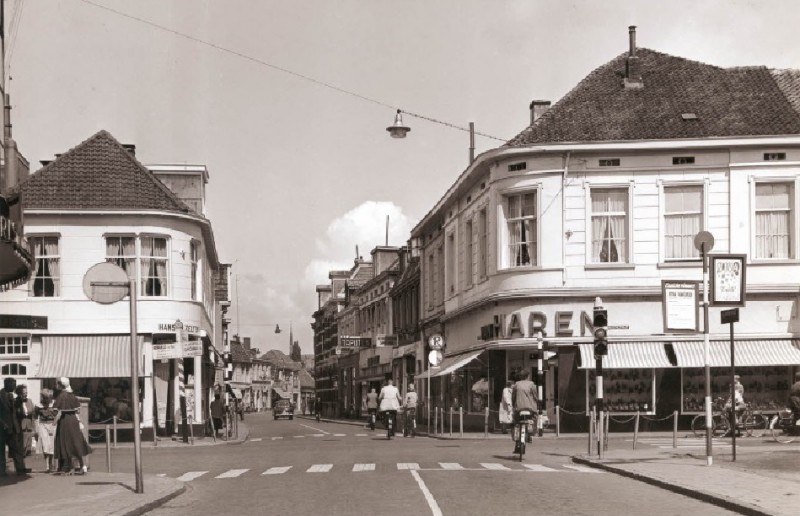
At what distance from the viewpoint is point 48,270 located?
39.4 m

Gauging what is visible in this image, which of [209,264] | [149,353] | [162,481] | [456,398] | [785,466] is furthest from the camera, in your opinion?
[209,264]

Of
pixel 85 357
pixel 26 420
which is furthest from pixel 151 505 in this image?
pixel 85 357

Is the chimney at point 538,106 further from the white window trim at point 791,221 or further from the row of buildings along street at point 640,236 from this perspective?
the white window trim at point 791,221

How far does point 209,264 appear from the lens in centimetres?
5366

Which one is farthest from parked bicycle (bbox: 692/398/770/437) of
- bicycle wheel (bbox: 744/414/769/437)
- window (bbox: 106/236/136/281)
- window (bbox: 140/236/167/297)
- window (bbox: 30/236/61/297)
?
window (bbox: 30/236/61/297)

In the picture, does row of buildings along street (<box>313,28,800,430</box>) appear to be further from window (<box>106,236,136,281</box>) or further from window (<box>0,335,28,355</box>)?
window (<box>0,335,28,355</box>)

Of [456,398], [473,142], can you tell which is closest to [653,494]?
[456,398]

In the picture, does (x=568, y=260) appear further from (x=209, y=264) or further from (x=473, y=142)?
(x=209, y=264)

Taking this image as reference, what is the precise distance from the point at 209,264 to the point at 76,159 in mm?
13310

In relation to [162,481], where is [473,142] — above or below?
above

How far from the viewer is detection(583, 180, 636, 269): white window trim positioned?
3847 centimetres

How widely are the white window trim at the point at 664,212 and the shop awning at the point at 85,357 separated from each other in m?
17.4

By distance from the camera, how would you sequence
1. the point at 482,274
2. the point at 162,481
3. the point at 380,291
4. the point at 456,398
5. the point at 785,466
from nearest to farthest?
the point at 162,481 → the point at 785,466 → the point at 482,274 → the point at 456,398 → the point at 380,291

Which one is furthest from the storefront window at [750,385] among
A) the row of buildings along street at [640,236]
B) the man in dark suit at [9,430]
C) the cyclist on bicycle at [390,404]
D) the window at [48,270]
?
the man in dark suit at [9,430]
